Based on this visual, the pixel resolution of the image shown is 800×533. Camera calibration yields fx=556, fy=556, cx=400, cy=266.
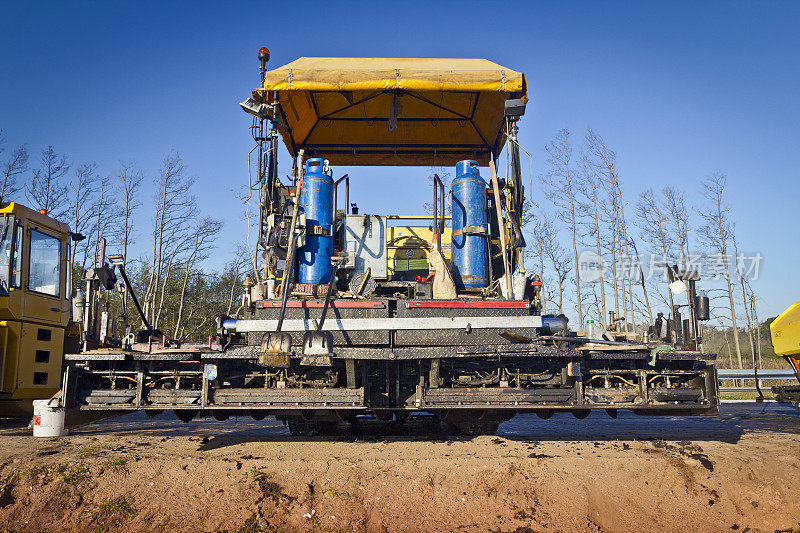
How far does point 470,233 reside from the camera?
24.3ft

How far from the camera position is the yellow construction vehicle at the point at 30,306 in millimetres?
7496

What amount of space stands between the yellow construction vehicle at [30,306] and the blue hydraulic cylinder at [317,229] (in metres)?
4.04

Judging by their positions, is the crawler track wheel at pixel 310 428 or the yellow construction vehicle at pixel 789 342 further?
the yellow construction vehicle at pixel 789 342

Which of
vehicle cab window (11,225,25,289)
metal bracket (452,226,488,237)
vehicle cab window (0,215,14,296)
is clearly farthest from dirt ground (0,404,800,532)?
metal bracket (452,226,488,237)

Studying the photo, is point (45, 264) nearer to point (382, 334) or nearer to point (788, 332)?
point (382, 334)

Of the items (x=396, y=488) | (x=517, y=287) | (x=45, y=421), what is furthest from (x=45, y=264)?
(x=517, y=287)

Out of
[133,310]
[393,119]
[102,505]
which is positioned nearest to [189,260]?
[133,310]

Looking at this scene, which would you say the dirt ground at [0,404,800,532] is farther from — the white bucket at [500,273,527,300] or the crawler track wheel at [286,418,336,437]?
the white bucket at [500,273,527,300]

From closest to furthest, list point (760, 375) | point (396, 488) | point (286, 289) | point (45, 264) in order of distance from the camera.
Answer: point (396, 488), point (286, 289), point (45, 264), point (760, 375)

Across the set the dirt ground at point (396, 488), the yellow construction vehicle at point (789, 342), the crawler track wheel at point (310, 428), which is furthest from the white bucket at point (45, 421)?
the yellow construction vehicle at point (789, 342)

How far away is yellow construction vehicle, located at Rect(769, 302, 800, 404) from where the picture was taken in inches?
386

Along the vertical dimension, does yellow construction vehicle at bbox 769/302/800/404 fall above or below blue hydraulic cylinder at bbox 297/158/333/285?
below

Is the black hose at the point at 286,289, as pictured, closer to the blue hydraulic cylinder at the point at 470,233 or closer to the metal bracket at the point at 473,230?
the blue hydraulic cylinder at the point at 470,233

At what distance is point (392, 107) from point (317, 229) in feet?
7.05
